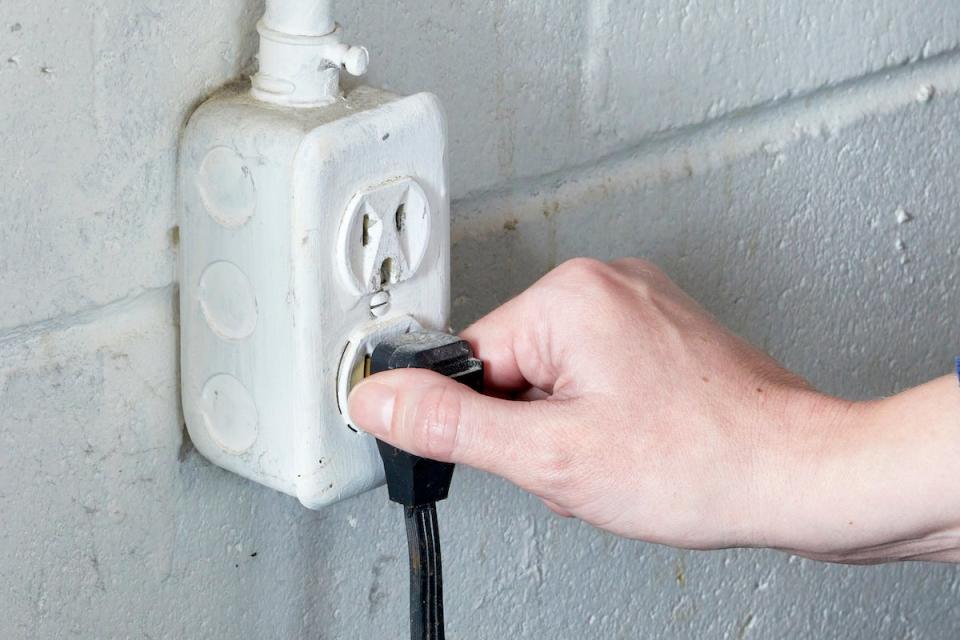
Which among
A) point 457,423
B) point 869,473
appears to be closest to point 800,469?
point 869,473

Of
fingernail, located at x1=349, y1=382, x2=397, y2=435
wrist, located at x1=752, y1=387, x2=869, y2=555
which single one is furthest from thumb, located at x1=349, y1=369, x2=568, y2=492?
wrist, located at x1=752, y1=387, x2=869, y2=555

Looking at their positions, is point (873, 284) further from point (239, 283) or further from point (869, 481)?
point (239, 283)

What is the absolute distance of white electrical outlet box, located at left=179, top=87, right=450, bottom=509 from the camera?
1.84ft

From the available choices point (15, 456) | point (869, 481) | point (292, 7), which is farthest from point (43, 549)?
point (869, 481)

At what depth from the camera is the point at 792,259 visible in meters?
0.98

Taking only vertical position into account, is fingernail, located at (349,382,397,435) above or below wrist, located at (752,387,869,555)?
above

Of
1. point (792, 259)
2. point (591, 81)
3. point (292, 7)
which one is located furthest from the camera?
point (792, 259)

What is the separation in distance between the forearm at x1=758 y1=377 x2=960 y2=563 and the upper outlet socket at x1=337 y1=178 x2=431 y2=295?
0.69 feet

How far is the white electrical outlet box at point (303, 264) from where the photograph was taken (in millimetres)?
561

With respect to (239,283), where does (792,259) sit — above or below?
below

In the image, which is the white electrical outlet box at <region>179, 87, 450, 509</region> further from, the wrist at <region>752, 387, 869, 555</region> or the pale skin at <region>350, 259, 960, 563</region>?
the wrist at <region>752, 387, 869, 555</region>

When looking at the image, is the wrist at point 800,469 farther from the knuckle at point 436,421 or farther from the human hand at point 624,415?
the knuckle at point 436,421

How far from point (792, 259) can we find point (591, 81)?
26cm

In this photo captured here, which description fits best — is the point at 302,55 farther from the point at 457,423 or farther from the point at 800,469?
the point at 800,469
